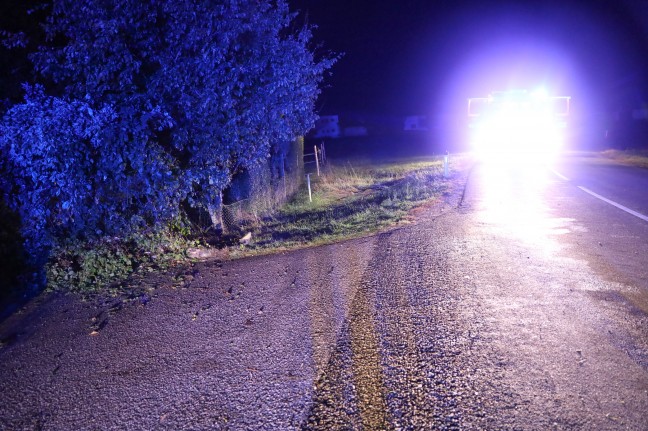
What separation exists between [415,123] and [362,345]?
5901cm

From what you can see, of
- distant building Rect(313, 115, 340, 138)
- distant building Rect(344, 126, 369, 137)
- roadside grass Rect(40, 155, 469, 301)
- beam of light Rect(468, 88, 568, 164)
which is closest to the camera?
roadside grass Rect(40, 155, 469, 301)

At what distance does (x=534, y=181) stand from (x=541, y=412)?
13117 mm

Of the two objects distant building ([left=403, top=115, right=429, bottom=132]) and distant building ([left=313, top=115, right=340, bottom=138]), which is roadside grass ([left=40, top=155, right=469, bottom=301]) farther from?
distant building ([left=403, top=115, right=429, bottom=132])

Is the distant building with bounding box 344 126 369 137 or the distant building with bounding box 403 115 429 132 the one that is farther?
the distant building with bounding box 403 115 429 132

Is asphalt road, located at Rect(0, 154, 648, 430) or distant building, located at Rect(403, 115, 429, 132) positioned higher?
distant building, located at Rect(403, 115, 429, 132)

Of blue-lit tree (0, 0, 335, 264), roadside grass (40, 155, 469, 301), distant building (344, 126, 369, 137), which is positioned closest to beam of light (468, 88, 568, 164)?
roadside grass (40, 155, 469, 301)

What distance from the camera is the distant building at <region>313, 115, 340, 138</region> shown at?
55.6m

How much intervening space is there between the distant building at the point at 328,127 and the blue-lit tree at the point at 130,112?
156ft

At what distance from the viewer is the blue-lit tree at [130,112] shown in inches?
257

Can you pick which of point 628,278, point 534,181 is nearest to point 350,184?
point 534,181

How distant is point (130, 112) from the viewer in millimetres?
6871

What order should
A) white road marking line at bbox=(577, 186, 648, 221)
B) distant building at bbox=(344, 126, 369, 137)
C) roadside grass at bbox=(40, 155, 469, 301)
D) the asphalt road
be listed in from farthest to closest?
distant building at bbox=(344, 126, 369, 137) → white road marking line at bbox=(577, 186, 648, 221) → roadside grass at bbox=(40, 155, 469, 301) → the asphalt road

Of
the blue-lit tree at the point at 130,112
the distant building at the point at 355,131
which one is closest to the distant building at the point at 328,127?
the distant building at the point at 355,131

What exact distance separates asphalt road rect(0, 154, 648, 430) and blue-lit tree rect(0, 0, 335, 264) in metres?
1.48
